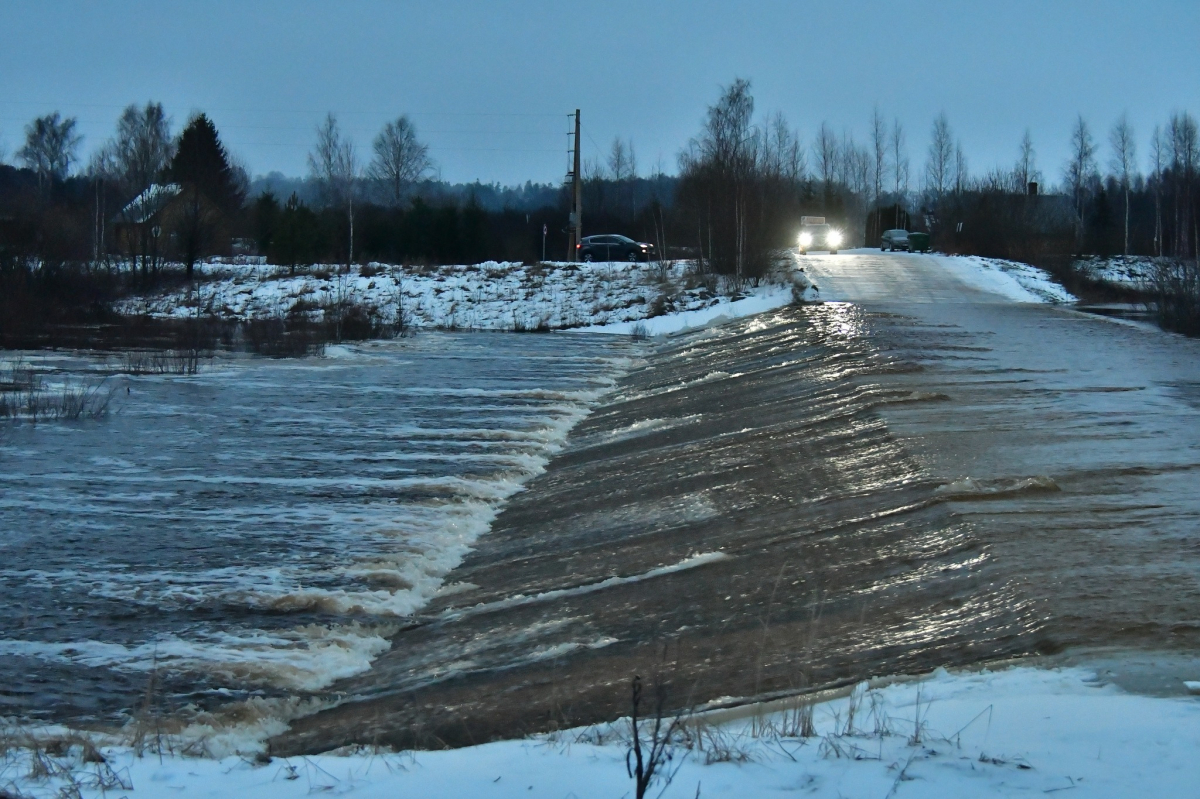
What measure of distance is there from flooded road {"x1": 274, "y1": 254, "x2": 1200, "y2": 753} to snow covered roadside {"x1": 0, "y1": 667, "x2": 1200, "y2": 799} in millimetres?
830

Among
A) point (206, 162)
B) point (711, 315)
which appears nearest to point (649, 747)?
point (711, 315)

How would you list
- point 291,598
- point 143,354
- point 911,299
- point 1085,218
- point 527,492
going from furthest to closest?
point 1085,218 → point 911,299 → point 143,354 → point 527,492 → point 291,598

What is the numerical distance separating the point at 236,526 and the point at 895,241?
179 ft

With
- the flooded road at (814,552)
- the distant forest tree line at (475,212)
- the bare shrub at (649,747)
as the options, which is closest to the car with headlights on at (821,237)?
the distant forest tree line at (475,212)

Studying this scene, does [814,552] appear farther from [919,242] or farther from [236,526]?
[919,242]

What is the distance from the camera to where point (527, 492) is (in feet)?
42.2

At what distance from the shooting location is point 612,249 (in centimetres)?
5319

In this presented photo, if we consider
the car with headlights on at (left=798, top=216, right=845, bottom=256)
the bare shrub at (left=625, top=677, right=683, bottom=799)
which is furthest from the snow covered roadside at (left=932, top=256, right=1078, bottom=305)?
the bare shrub at (left=625, top=677, right=683, bottom=799)

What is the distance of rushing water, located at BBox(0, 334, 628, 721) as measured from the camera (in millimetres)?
7707

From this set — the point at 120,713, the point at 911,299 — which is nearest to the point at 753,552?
the point at 120,713

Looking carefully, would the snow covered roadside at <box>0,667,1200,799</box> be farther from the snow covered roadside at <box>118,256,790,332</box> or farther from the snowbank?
the snow covered roadside at <box>118,256,790,332</box>

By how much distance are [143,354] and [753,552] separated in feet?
73.0

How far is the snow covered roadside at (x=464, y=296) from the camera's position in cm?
3856

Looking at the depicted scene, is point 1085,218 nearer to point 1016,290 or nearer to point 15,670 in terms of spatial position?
point 1016,290
